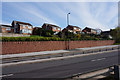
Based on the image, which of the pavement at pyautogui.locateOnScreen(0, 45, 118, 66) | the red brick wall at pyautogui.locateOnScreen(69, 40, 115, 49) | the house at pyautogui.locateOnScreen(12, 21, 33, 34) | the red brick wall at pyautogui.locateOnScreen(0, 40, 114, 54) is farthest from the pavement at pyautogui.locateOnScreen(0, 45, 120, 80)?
the house at pyautogui.locateOnScreen(12, 21, 33, 34)

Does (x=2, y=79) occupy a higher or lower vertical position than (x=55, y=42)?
lower

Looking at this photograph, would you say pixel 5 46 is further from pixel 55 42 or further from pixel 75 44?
pixel 75 44

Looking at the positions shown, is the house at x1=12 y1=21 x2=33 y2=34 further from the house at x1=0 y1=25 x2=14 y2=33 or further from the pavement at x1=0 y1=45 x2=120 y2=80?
the pavement at x1=0 y1=45 x2=120 y2=80

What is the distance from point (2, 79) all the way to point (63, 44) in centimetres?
1712

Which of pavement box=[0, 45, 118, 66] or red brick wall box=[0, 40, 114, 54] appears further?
red brick wall box=[0, 40, 114, 54]

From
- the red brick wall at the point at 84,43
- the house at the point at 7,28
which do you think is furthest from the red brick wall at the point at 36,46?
the house at the point at 7,28

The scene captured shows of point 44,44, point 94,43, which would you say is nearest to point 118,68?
point 44,44

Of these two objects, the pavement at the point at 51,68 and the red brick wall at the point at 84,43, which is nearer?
the pavement at the point at 51,68

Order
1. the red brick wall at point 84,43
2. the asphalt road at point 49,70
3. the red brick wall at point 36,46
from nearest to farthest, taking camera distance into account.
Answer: the asphalt road at point 49,70 < the red brick wall at point 36,46 < the red brick wall at point 84,43

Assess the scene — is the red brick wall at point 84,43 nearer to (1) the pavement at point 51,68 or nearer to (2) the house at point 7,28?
(1) the pavement at point 51,68

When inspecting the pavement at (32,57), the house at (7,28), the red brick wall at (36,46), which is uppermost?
the house at (7,28)

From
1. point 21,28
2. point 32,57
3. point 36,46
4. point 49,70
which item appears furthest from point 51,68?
point 21,28

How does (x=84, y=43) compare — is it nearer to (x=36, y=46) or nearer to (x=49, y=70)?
(x=36, y=46)

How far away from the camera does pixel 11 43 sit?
14695mm
